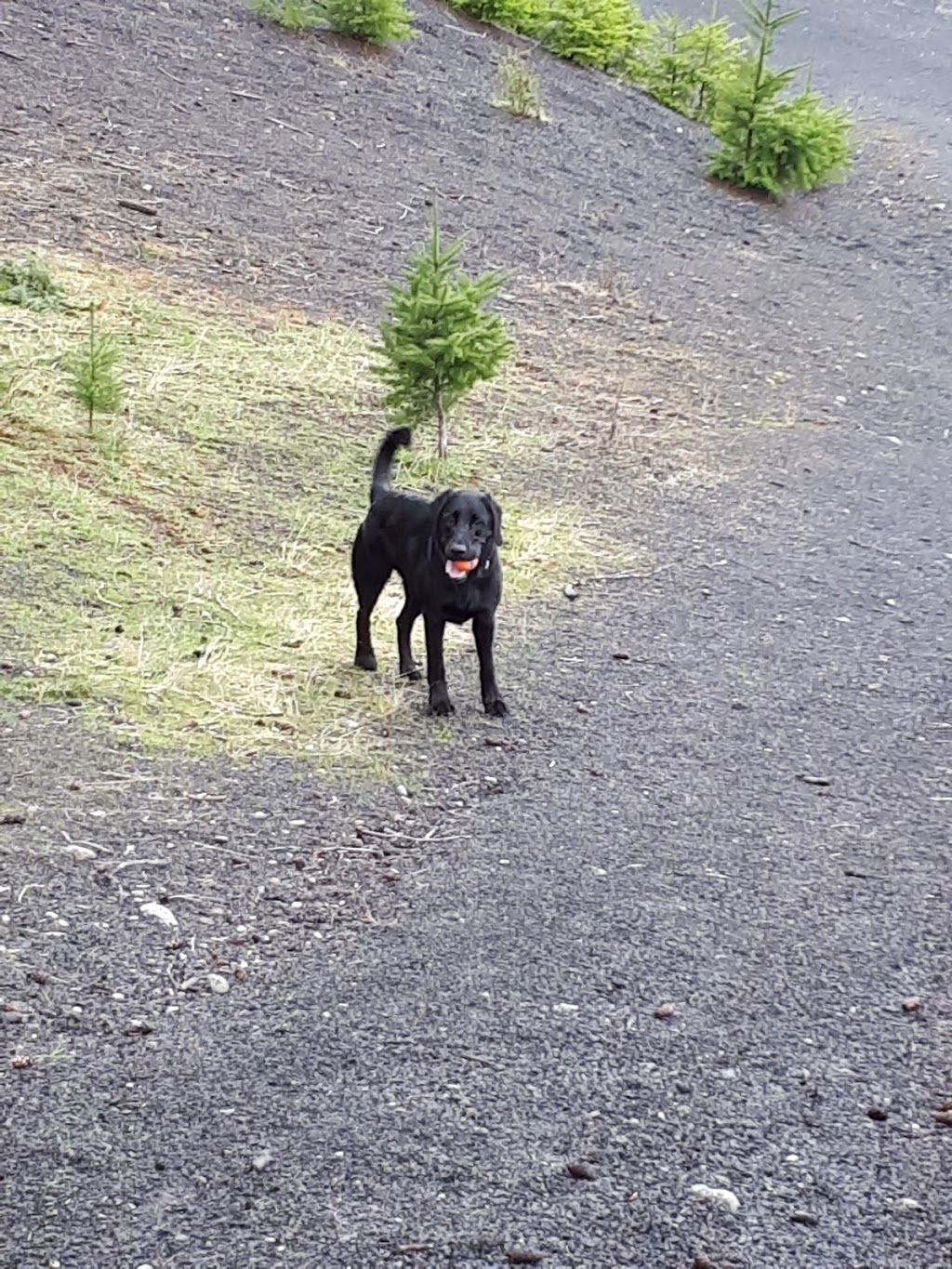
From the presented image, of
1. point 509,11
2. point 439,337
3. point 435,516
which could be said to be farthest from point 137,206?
point 509,11

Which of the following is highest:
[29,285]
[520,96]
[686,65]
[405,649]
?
[686,65]

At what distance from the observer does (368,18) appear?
16.4 m

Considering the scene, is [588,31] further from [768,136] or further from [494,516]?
[494,516]

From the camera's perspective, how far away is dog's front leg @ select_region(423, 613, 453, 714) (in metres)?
6.28

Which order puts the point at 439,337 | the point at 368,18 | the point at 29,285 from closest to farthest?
1. the point at 439,337
2. the point at 29,285
3. the point at 368,18

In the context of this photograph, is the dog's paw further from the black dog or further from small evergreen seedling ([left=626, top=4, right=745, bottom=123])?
small evergreen seedling ([left=626, top=4, right=745, bottom=123])

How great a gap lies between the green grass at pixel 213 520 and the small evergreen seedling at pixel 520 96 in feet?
20.4

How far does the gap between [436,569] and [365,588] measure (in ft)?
2.16

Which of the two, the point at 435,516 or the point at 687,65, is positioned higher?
the point at 687,65

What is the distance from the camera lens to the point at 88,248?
11.3 m

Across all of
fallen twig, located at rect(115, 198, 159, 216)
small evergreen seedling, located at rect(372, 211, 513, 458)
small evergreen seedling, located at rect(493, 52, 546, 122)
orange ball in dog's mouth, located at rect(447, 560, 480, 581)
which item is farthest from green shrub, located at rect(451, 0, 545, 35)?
orange ball in dog's mouth, located at rect(447, 560, 480, 581)

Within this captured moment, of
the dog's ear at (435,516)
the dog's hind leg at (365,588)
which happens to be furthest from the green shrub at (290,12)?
the dog's ear at (435,516)

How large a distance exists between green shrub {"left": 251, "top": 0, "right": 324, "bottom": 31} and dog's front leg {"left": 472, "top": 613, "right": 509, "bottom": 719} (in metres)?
11.5

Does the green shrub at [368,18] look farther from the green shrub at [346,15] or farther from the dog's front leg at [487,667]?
the dog's front leg at [487,667]
